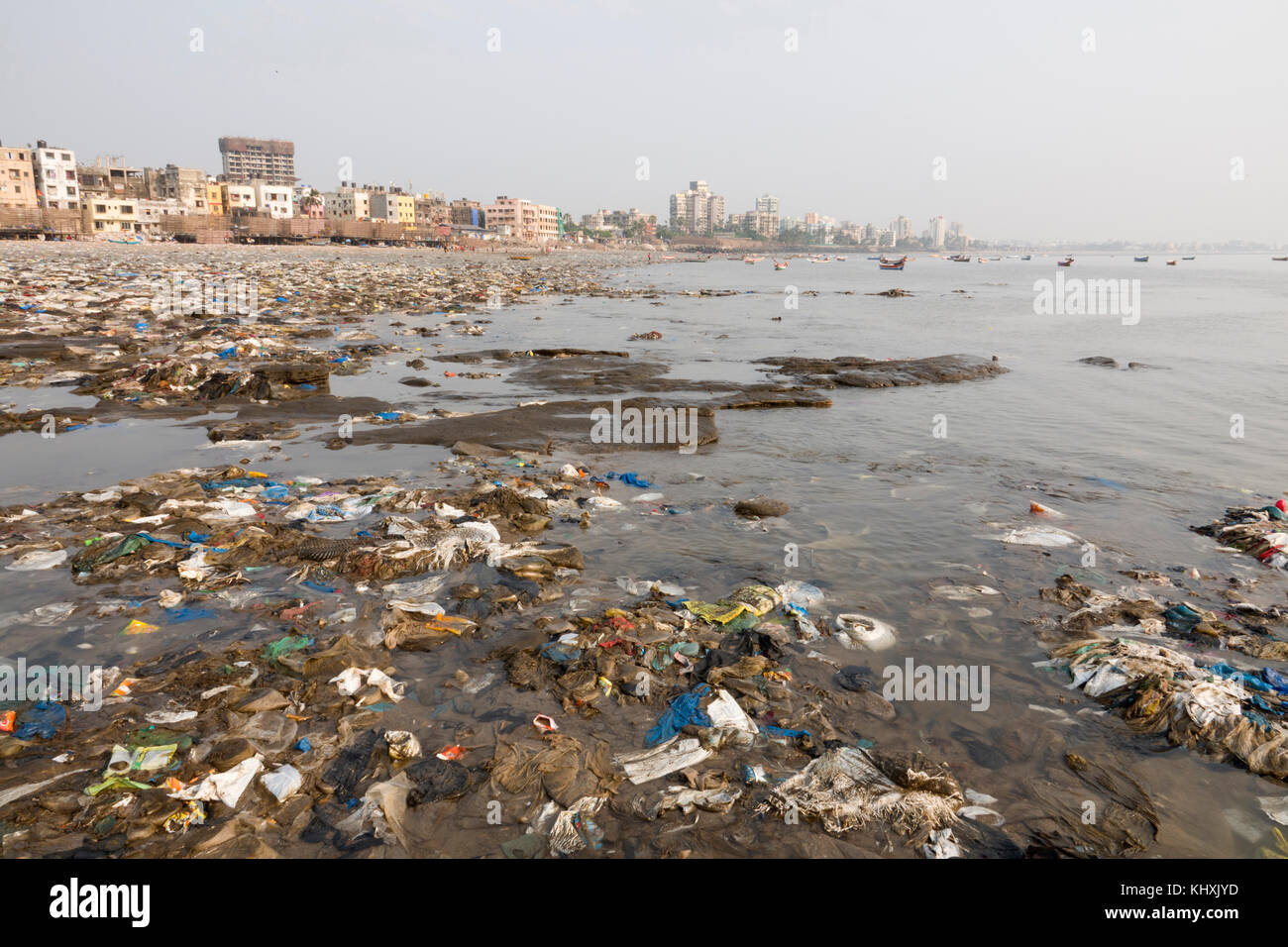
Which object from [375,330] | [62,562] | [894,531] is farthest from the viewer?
[375,330]

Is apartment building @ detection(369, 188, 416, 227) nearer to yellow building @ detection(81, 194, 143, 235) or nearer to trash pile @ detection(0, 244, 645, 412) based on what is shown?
yellow building @ detection(81, 194, 143, 235)

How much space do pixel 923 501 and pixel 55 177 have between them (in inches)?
4153

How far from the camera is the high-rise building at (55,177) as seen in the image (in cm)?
7750

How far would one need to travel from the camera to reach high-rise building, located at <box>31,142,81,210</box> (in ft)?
254

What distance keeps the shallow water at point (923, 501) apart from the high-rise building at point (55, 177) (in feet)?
291

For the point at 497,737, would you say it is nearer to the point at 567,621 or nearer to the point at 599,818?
the point at 599,818

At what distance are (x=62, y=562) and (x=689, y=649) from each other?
525 cm

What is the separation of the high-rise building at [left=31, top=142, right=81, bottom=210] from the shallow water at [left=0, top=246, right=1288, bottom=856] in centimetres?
8876

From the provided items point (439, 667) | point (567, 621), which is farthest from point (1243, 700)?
point (439, 667)

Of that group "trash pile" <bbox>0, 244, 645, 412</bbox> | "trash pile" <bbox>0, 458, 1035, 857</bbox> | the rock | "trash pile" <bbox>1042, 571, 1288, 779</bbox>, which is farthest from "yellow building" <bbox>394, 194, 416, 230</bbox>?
"trash pile" <bbox>1042, 571, 1288, 779</bbox>

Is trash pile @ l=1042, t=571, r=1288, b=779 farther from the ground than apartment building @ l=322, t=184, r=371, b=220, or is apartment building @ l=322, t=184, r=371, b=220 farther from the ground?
apartment building @ l=322, t=184, r=371, b=220

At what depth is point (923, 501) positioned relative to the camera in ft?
26.8

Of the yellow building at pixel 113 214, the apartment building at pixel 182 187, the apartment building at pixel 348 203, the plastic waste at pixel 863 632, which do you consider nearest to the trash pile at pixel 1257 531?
the plastic waste at pixel 863 632
